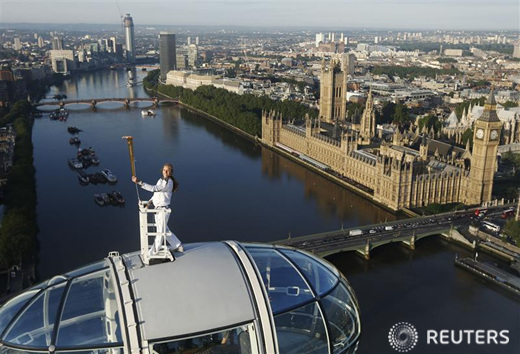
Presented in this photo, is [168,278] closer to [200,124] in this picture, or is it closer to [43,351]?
[43,351]

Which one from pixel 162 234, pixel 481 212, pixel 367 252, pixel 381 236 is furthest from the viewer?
pixel 481 212

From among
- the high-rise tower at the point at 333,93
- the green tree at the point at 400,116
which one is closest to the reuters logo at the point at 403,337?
the high-rise tower at the point at 333,93

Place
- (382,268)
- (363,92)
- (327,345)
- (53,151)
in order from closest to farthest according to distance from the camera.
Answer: (327,345)
(382,268)
(53,151)
(363,92)

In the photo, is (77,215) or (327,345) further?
(77,215)

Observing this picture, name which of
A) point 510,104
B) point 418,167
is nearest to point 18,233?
point 418,167

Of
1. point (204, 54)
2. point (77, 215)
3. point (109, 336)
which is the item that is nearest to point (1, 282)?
point (77, 215)

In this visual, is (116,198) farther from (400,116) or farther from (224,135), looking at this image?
(400,116)

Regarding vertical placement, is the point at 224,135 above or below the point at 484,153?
below

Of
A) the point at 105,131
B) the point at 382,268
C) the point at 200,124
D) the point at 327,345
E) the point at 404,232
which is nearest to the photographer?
→ the point at 327,345
